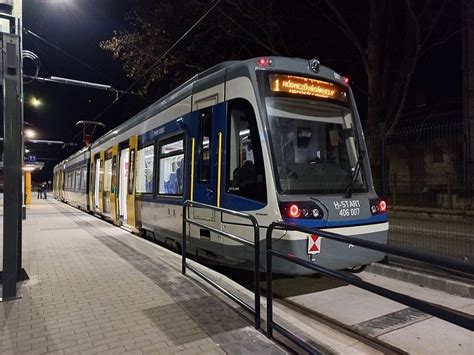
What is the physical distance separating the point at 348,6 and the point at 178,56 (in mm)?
6458

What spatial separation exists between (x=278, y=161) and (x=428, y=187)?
24.6ft

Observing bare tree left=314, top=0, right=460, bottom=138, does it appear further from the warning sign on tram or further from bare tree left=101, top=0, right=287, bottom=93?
the warning sign on tram

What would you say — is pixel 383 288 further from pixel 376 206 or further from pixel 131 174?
pixel 131 174

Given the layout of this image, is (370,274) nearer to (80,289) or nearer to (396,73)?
(80,289)

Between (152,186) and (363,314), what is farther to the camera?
(152,186)

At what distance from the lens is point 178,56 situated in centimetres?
1445

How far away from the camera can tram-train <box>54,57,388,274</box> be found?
5.02m

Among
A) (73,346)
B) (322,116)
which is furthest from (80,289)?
(322,116)

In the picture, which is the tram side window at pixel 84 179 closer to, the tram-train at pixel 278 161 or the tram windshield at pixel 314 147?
the tram-train at pixel 278 161

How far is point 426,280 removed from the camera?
6262mm

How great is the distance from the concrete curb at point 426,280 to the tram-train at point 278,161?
43.6 inches

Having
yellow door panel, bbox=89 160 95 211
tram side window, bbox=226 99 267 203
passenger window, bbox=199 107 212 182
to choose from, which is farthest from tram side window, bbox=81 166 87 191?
tram side window, bbox=226 99 267 203

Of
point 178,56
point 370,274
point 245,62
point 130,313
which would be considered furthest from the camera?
point 178,56

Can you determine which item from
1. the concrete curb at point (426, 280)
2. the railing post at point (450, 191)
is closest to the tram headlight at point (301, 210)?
the concrete curb at point (426, 280)
